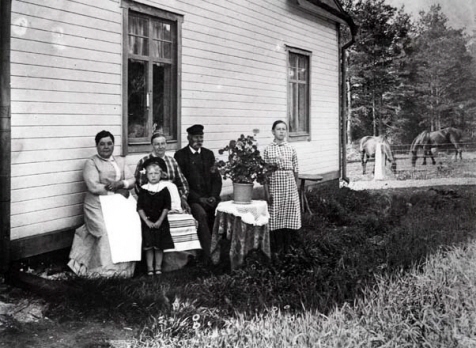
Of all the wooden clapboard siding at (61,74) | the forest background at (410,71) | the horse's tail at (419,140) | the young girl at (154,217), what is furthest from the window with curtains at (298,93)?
the young girl at (154,217)

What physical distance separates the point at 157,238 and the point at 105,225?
57 cm

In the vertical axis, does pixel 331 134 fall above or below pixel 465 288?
above

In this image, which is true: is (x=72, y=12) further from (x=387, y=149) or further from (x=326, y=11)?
(x=387, y=149)

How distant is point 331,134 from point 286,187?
235 inches

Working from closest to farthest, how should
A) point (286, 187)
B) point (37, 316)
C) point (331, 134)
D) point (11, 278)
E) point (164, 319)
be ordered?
point (164, 319), point (37, 316), point (11, 278), point (286, 187), point (331, 134)

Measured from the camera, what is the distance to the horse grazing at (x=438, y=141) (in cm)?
1087

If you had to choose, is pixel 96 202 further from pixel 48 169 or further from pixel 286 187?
pixel 286 187

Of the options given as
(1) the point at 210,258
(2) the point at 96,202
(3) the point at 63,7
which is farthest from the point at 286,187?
(3) the point at 63,7

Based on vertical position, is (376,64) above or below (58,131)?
above

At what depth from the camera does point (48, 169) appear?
18.5 feet

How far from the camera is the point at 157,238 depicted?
19.2ft

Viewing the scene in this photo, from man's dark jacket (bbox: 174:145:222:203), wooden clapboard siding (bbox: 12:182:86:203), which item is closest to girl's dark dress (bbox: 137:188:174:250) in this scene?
wooden clapboard siding (bbox: 12:182:86:203)

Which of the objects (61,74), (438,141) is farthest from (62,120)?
(438,141)

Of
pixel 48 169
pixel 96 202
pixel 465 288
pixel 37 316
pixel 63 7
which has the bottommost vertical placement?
pixel 37 316
